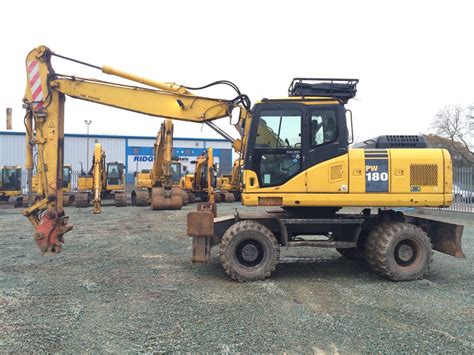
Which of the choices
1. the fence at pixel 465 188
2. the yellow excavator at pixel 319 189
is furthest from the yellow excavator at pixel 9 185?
the fence at pixel 465 188

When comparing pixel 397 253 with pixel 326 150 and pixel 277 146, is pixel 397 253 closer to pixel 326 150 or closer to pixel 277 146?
pixel 326 150

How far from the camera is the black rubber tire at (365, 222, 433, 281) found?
6.76m

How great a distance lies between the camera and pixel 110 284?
642 cm

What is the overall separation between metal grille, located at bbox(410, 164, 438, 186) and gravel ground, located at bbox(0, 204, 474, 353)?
1.69 meters

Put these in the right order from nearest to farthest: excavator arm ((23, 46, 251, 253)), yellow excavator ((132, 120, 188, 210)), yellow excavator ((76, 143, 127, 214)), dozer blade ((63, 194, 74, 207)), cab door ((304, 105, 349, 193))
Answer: cab door ((304, 105, 349, 193)) < excavator arm ((23, 46, 251, 253)) < yellow excavator ((132, 120, 188, 210)) < yellow excavator ((76, 143, 127, 214)) < dozer blade ((63, 194, 74, 207))

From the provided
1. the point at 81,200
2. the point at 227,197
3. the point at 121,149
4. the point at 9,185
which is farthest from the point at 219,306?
the point at 121,149

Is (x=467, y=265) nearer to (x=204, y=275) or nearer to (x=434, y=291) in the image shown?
(x=434, y=291)

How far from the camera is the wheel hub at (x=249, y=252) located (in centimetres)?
679

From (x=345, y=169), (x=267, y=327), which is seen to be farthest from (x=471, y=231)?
(x=267, y=327)

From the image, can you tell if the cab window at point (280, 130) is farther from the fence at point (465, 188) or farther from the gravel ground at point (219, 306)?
the fence at point (465, 188)

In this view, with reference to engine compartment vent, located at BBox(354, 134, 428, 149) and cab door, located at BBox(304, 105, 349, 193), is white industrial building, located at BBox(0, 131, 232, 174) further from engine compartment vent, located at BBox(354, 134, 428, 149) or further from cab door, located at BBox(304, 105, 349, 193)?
cab door, located at BBox(304, 105, 349, 193)

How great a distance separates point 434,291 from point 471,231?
7.97 metres

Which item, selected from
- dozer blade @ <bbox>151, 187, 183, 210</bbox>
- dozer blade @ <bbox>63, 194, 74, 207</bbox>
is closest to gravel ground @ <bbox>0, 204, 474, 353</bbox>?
dozer blade @ <bbox>151, 187, 183, 210</bbox>

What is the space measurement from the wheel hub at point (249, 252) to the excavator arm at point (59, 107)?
2.10m
